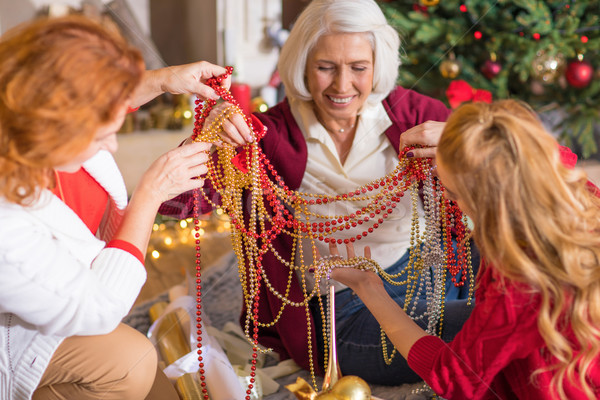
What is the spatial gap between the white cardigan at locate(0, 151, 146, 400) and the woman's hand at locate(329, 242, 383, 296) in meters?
0.42

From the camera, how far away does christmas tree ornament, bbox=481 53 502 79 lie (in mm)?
2330

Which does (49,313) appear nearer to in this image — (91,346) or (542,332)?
(91,346)

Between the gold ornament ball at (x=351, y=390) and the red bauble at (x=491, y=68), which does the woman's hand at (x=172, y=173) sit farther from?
the red bauble at (x=491, y=68)

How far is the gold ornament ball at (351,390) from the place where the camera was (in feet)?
3.05

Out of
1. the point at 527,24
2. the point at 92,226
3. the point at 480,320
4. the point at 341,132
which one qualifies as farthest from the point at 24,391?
the point at 527,24

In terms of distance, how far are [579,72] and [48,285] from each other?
2108 mm

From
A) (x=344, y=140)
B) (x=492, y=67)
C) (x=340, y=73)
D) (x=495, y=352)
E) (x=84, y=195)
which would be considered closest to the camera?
(x=495, y=352)

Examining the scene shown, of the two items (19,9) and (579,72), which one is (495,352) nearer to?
(579,72)

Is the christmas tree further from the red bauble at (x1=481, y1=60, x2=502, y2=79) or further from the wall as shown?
the wall

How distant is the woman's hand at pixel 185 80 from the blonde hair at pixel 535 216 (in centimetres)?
48

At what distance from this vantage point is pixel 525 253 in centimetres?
82

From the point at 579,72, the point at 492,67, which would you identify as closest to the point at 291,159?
the point at 492,67

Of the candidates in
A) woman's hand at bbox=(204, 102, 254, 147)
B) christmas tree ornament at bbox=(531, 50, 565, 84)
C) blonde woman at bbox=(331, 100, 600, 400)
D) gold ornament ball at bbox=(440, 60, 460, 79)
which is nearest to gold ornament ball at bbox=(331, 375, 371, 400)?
blonde woman at bbox=(331, 100, 600, 400)

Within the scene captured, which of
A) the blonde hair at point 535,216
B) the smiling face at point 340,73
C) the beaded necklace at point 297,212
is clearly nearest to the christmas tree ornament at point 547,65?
the smiling face at point 340,73
